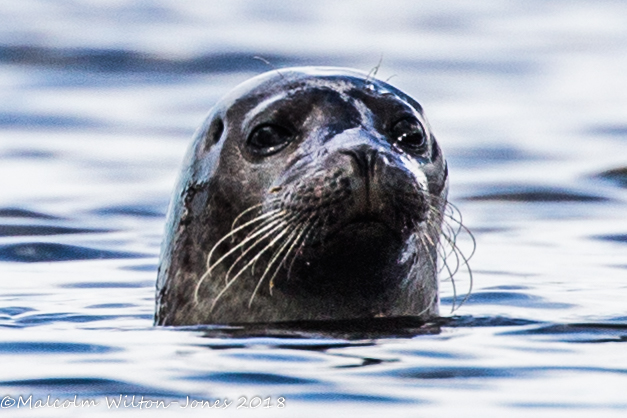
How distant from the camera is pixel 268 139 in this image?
313 inches

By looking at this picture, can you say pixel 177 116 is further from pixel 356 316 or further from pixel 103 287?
pixel 356 316

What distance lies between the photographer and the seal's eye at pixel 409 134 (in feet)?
26.1

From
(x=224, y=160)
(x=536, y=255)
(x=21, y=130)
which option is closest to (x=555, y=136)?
(x=21, y=130)

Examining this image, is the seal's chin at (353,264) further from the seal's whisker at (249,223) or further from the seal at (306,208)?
the seal's whisker at (249,223)

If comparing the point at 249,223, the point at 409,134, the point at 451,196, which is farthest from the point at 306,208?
the point at 451,196

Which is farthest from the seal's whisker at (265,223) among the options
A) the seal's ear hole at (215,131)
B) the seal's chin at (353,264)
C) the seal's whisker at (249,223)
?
the seal's ear hole at (215,131)

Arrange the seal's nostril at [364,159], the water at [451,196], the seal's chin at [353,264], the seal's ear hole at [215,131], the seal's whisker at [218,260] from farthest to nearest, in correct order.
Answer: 1. the seal's ear hole at [215,131]
2. the seal's whisker at [218,260]
3. the seal's chin at [353,264]
4. the seal's nostril at [364,159]
5. the water at [451,196]

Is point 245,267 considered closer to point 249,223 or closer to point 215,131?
point 249,223

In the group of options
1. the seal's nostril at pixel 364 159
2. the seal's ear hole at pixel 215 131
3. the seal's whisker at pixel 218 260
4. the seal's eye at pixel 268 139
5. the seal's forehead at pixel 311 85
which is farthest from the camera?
the seal's ear hole at pixel 215 131

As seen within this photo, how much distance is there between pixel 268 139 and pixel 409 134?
60 cm

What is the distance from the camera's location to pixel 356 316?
7902 mm

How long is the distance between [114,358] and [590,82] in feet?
48.5

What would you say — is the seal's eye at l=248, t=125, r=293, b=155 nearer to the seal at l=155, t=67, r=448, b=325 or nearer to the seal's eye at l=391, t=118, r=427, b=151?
the seal at l=155, t=67, r=448, b=325

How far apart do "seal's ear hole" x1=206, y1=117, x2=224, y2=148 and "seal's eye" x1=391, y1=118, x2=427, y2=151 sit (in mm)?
805
